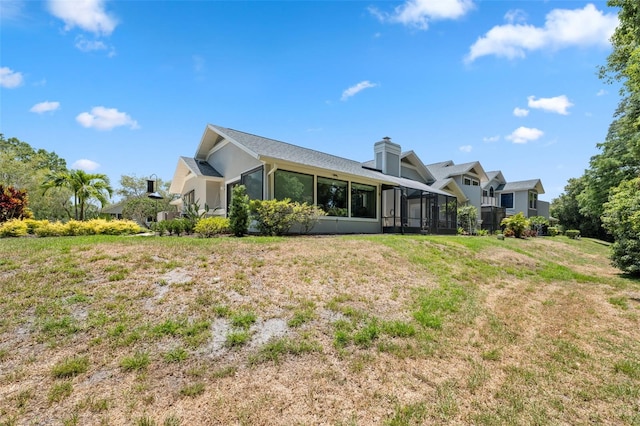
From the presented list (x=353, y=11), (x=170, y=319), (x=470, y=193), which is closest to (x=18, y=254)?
(x=170, y=319)

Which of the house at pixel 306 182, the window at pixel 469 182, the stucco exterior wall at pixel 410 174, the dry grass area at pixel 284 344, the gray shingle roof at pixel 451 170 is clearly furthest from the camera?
the window at pixel 469 182

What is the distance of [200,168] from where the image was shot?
1664 cm

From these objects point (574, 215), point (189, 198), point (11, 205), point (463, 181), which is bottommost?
point (574, 215)

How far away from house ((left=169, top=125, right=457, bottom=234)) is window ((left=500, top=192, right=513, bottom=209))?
18.6m

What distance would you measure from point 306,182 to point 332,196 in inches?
64.9

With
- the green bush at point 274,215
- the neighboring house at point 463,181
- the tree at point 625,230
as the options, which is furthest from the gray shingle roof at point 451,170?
the green bush at point 274,215

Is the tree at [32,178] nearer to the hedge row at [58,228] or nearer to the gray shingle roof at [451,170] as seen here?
the hedge row at [58,228]

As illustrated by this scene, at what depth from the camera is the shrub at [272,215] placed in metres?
11.1

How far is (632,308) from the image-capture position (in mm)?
6734

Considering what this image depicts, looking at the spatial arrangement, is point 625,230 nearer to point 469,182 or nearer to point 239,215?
point 239,215

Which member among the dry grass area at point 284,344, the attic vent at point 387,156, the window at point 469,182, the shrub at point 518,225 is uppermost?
the attic vent at point 387,156

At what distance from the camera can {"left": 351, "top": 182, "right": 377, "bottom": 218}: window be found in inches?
616

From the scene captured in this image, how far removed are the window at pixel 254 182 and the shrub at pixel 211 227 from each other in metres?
2.17

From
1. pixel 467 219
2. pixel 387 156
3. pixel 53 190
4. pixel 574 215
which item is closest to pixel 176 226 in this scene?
pixel 387 156
